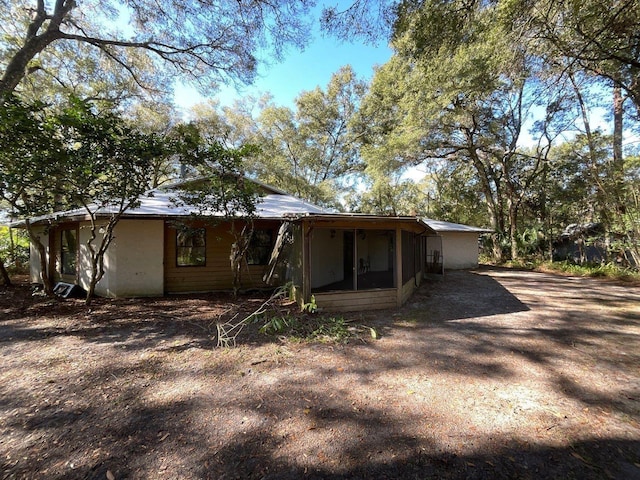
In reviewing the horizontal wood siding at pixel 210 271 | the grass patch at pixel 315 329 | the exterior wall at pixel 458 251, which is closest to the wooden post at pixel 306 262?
the grass patch at pixel 315 329

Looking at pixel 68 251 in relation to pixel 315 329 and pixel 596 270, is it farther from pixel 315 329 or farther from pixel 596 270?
pixel 596 270

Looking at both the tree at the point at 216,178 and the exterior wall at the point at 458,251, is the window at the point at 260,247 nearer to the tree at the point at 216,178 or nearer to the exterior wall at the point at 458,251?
the tree at the point at 216,178

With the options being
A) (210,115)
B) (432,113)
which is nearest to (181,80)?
(210,115)

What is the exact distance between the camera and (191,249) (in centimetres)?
815

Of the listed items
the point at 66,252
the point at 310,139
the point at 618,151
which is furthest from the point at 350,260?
the point at 310,139

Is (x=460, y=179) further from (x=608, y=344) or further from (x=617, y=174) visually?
(x=608, y=344)

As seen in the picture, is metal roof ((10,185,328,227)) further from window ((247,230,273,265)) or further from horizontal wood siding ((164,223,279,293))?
window ((247,230,273,265))

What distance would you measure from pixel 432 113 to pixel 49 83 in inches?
678

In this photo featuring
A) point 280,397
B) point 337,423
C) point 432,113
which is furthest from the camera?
point 432,113

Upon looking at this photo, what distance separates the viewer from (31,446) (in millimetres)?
2189

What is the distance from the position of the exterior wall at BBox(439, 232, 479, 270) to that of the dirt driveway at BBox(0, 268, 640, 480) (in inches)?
394

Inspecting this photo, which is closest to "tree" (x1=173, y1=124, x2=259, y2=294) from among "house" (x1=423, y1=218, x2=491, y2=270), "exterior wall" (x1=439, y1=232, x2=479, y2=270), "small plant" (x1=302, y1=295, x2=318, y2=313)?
"small plant" (x1=302, y1=295, x2=318, y2=313)

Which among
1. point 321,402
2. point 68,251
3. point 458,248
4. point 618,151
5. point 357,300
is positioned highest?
point 618,151

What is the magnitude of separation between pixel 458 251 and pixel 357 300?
37.2 ft
